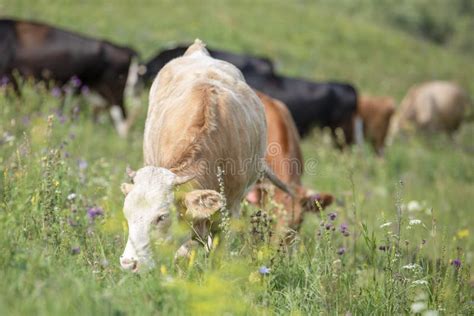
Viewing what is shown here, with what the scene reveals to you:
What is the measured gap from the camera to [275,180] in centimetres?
599

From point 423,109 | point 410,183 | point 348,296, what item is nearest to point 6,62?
point 410,183

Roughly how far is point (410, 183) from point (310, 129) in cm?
229

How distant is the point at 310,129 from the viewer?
44.9ft

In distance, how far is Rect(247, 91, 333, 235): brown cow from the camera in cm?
621

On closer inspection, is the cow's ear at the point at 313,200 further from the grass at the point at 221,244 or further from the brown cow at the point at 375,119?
the brown cow at the point at 375,119

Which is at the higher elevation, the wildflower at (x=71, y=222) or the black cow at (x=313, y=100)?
the wildflower at (x=71, y=222)

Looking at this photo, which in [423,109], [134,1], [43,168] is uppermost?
[43,168]

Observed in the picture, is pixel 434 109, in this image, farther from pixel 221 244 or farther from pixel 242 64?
pixel 221 244

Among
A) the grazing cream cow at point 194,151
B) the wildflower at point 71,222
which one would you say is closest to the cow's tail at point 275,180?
the grazing cream cow at point 194,151

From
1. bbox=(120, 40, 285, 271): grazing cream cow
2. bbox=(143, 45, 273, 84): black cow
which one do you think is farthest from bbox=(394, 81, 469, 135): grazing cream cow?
bbox=(120, 40, 285, 271): grazing cream cow

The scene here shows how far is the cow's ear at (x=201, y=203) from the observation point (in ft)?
14.1

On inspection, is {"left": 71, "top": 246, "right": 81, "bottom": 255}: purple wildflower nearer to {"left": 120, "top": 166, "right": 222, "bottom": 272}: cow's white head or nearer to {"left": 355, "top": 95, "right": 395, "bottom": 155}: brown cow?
{"left": 120, "top": 166, "right": 222, "bottom": 272}: cow's white head

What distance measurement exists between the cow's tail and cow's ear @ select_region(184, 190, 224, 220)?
1494 mm

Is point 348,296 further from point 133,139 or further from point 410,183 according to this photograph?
point 410,183
